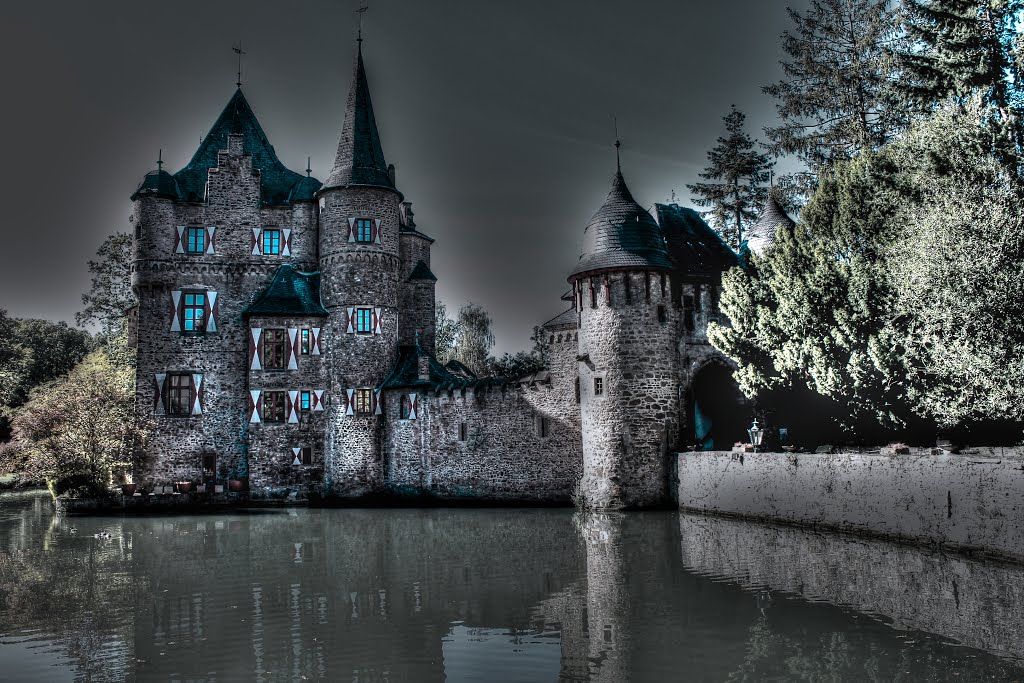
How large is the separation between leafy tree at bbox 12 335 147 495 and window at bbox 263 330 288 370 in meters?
4.98

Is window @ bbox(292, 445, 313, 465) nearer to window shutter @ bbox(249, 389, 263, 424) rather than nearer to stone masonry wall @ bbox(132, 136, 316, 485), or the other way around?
window shutter @ bbox(249, 389, 263, 424)

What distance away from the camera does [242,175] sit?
3206 centimetres

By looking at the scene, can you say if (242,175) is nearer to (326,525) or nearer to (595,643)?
(326,525)

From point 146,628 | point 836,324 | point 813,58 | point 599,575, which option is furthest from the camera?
point 813,58

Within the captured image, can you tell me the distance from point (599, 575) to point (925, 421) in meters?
14.2

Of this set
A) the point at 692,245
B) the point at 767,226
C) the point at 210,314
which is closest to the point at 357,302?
the point at 210,314

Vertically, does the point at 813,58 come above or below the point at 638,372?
above

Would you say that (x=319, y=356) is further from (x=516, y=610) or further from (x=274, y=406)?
(x=516, y=610)

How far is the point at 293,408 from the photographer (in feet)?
101

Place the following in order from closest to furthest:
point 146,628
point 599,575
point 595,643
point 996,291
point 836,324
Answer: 1. point 595,643
2. point 146,628
3. point 599,575
4. point 996,291
5. point 836,324

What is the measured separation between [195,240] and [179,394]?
574 centimetres

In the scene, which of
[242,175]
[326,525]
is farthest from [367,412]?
[242,175]

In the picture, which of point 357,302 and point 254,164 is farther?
point 254,164

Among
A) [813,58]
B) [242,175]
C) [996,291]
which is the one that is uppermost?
[813,58]
